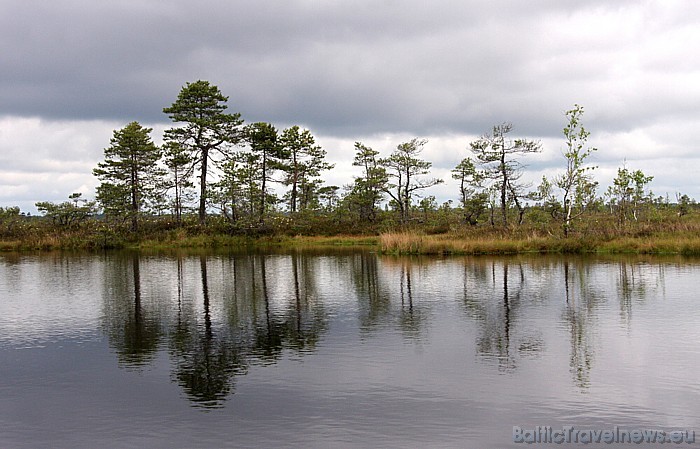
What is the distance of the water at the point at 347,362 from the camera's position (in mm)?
7570

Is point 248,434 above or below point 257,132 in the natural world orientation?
below

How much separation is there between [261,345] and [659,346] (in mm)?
8557

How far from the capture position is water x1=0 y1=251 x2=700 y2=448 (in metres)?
7.57

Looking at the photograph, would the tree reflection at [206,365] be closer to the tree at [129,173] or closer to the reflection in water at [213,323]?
the reflection in water at [213,323]

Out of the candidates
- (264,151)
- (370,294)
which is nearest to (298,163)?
(264,151)

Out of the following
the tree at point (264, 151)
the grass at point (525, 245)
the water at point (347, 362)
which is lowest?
the water at point (347, 362)

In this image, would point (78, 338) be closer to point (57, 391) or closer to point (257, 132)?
point (57, 391)

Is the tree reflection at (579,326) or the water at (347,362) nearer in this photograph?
the water at (347,362)

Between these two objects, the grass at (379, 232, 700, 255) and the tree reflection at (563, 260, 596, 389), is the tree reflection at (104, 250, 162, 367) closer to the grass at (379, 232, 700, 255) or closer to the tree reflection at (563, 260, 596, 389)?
the tree reflection at (563, 260, 596, 389)

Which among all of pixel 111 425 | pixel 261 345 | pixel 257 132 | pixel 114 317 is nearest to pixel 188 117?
pixel 257 132

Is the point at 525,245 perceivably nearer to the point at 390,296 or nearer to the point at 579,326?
the point at 390,296

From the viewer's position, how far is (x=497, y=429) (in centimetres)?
734

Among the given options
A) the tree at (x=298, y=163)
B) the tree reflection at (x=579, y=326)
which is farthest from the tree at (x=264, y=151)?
the tree reflection at (x=579, y=326)

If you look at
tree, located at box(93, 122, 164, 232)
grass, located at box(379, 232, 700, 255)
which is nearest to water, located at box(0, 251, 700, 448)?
grass, located at box(379, 232, 700, 255)
